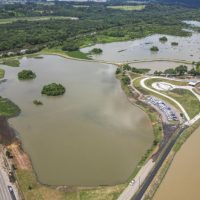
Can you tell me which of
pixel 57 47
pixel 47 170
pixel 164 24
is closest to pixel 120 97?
pixel 47 170

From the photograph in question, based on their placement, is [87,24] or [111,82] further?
[87,24]

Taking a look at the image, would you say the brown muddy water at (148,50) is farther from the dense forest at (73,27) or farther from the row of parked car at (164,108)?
the row of parked car at (164,108)

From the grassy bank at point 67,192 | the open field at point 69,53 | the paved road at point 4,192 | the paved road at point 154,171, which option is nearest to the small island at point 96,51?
the open field at point 69,53

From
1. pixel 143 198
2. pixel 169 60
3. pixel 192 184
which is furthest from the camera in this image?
pixel 169 60

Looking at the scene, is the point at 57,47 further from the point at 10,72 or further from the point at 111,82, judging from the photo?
the point at 111,82

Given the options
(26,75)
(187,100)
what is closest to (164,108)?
(187,100)
